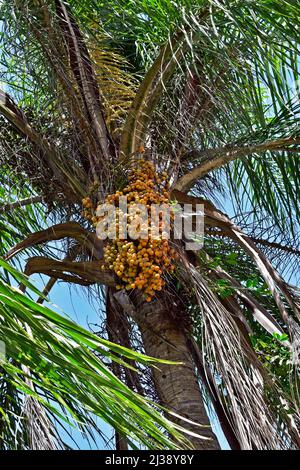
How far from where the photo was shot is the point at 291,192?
522 centimetres

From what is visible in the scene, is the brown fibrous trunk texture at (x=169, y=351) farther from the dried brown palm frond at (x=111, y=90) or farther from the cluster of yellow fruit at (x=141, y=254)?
the dried brown palm frond at (x=111, y=90)

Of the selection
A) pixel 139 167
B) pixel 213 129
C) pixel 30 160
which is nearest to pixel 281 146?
pixel 213 129

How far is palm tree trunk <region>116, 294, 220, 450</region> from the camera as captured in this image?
374 centimetres

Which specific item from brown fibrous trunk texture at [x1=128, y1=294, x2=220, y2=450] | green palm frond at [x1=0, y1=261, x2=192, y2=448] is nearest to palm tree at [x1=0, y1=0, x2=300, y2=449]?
brown fibrous trunk texture at [x1=128, y1=294, x2=220, y2=450]

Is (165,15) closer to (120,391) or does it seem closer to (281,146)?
(281,146)

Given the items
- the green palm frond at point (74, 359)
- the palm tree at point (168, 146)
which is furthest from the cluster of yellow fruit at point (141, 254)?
the green palm frond at point (74, 359)

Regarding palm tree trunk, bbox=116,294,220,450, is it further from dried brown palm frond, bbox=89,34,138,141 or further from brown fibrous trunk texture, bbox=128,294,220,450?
dried brown palm frond, bbox=89,34,138,141

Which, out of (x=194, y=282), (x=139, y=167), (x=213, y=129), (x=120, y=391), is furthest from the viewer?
(x=213, y=129)

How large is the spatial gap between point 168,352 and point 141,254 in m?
0.60

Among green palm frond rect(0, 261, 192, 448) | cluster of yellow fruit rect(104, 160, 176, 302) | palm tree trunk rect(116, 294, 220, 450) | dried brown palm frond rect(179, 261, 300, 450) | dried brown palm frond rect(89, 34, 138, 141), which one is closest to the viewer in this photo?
green palm frond rect(0, 261, 192, 448)

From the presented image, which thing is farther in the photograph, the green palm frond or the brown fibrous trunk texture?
the brown fibrous trunk texture

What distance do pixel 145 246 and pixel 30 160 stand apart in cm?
106

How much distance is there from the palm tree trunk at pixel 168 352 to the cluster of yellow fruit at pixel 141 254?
0.16 metres

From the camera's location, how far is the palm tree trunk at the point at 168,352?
3.74 m
